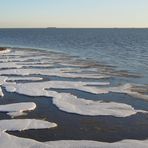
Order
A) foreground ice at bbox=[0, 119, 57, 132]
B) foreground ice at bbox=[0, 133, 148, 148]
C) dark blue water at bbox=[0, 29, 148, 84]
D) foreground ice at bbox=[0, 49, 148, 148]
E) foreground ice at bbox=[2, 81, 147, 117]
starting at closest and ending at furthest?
foreground ice at bbox=[0, 133, 148, 148], foreground ice at bbox=[0, 49, 148, 148], foreground ice at bbox=[0, 119, 57, 132], foreground ice at bbox=[2, 81, 147, 117], dark blue water at bbox=[0, 29, 148, 84]

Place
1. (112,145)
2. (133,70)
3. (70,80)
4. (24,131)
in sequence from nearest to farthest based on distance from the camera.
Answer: (112,145), (24,131), (70,80), (133,70)

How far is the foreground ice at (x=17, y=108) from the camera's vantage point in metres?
12.0

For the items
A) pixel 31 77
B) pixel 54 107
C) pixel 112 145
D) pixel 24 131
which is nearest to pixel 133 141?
pixel 112 145

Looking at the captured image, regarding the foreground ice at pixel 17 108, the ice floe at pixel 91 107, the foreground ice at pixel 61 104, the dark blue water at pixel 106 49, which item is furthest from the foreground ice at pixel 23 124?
the dark blue water at pixel 106 49

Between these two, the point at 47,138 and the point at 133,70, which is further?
the point at 133,70

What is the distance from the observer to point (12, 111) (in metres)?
12.2

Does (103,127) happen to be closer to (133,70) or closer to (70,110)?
(70,110)

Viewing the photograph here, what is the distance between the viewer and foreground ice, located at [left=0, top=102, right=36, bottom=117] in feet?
39.3

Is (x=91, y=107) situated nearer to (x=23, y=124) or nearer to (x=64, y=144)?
(x=23, y=124)

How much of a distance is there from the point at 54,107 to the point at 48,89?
343 cm

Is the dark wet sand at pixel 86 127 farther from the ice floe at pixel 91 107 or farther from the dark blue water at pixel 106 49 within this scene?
the dark blue water at pixel 106 49

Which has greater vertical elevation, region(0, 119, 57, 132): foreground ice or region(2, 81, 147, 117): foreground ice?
region(0, 119, 57, 132): foreground ice

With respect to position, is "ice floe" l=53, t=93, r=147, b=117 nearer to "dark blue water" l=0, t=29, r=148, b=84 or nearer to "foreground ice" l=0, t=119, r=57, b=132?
"foreground ice" l=0, t=119, r=57, b=132

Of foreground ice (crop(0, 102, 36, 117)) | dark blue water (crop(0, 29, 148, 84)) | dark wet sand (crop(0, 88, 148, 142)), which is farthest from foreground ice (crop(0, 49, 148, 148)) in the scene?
dark blue water (crop(0, 29, 148, 84))
